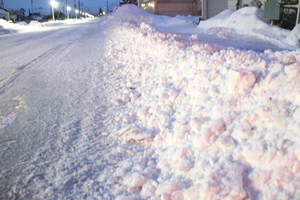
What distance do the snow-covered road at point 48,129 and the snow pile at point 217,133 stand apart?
0.40 meters

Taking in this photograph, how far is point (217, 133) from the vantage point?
2.58m

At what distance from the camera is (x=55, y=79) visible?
19.4 ft

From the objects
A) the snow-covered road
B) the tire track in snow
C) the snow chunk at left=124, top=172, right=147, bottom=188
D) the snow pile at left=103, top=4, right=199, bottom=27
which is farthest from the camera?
the snow pile at left=103, top=4, right=199, bottom=27

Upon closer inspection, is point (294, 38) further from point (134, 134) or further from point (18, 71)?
point (18, 71)

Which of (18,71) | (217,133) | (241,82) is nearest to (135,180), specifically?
(217,133)

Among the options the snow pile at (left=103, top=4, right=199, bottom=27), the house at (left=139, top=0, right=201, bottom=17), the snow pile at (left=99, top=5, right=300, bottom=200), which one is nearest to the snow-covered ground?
the snow pile at (left=99, top=5, right=300, bottom=200)

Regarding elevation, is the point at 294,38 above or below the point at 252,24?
below

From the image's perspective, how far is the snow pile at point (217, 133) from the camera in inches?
77.1

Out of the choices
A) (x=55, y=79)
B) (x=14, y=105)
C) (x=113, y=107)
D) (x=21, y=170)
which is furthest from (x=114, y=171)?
(x=55, y=79)

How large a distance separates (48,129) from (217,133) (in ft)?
7.66

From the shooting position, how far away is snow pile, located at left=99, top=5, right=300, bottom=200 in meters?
1.96

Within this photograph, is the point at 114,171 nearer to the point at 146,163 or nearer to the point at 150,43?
the point at 146,163

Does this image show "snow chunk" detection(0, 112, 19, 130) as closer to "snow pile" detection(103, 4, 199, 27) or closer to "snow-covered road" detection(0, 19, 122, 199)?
"snow-covered road" detection(0, 19, 122, 199)

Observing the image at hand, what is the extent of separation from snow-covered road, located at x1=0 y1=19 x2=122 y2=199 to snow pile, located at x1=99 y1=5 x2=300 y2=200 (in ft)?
1.32
